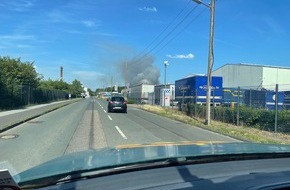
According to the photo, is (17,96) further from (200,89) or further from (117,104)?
(200,89)

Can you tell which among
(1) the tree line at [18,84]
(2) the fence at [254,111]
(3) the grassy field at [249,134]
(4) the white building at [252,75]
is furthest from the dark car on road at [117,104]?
(4) the white building at [252,75]

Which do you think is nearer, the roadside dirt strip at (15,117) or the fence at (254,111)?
the roadside dirt strip at (15,117)

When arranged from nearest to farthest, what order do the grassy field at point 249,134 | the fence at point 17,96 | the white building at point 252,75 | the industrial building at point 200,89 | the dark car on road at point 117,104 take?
the grassy field at point 249,134
the industrial building at point 200,89
the fence at point 17,96
the dark car on road at point 117,104
the white building at point 252,75

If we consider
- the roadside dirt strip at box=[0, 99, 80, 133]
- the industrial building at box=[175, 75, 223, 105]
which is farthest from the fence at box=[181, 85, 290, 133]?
the roadside dirt strip at box=[0, 99, 80, 133]

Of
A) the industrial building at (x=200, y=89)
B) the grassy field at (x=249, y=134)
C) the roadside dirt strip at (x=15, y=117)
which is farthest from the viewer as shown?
the industrial building at (x=200, y=89)

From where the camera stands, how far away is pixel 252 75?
61.4 m

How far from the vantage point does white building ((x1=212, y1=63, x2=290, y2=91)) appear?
6097 centimetres

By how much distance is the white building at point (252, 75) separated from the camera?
61.0 meters

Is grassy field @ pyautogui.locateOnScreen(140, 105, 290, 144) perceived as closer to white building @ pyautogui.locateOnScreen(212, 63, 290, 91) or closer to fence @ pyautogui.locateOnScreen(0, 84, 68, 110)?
fence @ pyautogui.locateOnScreen(0, 84, 68, 110)

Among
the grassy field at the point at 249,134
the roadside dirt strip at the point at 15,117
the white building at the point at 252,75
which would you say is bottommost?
the grassy field at the point at 249,134

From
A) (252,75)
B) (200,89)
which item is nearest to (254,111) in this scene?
(200,89)

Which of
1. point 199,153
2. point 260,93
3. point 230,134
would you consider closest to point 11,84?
point 260,93

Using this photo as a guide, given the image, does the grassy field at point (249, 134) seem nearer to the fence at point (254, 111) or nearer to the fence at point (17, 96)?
the fence at point (254, 111)

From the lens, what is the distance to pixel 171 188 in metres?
2.24
